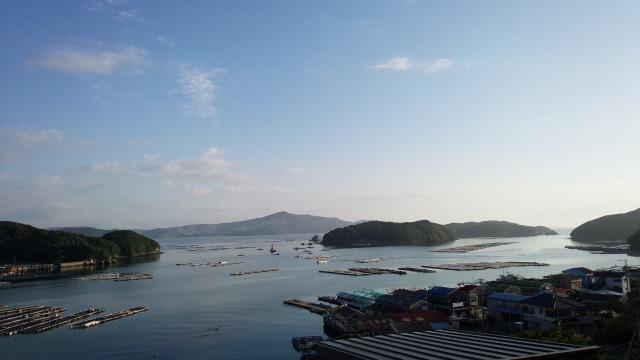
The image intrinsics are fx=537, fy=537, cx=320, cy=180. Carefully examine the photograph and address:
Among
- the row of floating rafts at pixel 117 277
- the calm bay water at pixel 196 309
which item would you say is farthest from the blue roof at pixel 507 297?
the row of floating rafts at pixel 117 277

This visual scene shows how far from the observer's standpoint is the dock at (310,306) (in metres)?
28.2

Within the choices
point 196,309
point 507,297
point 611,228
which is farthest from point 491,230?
point 507,297

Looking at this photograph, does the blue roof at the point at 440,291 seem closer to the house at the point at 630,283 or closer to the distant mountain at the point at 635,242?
the house at the point at 630,283

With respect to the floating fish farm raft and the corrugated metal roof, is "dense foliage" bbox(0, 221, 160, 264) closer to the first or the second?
the floating fish farm raft

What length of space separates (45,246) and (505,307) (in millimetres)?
56073

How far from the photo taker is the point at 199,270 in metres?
57.7

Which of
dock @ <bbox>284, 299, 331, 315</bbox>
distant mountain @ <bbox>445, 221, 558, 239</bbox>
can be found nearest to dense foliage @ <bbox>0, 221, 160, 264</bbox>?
dock @ <bbox>284, 299, 331, 315</bbox>

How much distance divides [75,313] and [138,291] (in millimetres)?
9930

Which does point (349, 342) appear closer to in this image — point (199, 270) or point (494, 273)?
point (494, 273)

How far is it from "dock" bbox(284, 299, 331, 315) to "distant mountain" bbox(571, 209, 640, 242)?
7658cm

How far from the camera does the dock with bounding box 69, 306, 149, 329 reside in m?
24.8

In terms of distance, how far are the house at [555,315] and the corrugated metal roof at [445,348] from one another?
11347 millimetres

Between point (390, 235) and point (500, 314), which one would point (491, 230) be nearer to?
point (390, 235)

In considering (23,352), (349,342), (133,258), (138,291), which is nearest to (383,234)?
(133,258)
